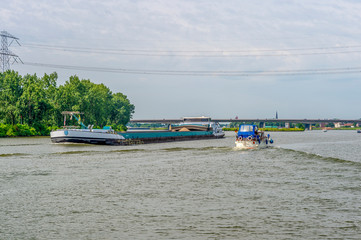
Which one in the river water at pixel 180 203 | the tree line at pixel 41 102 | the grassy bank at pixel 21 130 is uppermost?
the tree line at pixel 41 102

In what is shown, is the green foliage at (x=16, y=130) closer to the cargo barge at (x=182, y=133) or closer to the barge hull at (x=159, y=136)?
the cargo barge at (x=182, y=133)

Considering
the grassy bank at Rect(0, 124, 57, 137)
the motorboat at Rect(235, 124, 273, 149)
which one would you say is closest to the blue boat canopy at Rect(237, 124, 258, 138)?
the motorboat at Rect(235, 124, 273, 149)

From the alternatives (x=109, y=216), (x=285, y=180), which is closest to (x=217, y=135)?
(x=285, y=180)

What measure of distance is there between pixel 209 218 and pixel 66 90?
370ft

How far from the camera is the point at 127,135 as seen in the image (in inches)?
2852

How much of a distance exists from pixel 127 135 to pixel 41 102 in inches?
1984

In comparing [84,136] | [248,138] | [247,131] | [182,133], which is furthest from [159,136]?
[248,138]

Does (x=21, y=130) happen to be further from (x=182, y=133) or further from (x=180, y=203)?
(x=180, y=203)

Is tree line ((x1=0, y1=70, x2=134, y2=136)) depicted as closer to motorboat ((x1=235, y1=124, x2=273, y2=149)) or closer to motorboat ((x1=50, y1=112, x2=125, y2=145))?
motorboat ((x1=50, y1=112, x2=125, y2=145))

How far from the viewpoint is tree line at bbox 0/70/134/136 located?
110 metres

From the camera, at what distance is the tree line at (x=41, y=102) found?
11000 centimetres

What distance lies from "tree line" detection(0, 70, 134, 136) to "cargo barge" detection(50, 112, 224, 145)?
103 ft

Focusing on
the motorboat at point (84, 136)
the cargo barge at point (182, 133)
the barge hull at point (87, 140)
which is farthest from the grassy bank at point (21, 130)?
the barge hull at point (87, 140)

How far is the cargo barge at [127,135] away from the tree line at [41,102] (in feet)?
103
